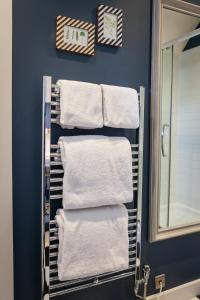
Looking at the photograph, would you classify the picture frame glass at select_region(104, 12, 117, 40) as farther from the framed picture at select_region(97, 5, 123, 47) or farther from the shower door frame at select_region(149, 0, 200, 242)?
the shower door frame at select_region(149, 0, 200, 242)

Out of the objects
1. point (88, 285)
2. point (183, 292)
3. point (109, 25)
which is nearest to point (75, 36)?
point (109, 25)

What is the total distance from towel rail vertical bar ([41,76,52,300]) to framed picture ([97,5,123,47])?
1.40 ft

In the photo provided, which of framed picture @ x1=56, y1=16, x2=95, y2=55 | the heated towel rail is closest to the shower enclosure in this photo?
the heated towel rail

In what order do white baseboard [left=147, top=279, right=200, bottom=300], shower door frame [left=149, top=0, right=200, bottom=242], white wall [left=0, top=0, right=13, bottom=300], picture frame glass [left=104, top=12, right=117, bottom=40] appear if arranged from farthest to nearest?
white baseboard [left=147, top=279, right=200, bottom=300] < shower door frame [left=149, top=0, right=200, bottom=242] < picture frame glass [left=104, top=12, right=117, bottom=40] < white wall [left=0, top=0, right=13, bottom=300]

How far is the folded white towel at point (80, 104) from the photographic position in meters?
1.23

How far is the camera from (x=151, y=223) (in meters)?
1.61

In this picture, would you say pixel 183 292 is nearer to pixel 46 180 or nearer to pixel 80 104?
pixel 46 180

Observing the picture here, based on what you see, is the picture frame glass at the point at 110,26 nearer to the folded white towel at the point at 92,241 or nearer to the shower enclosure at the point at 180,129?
the shower enclosure at the point at 180,129

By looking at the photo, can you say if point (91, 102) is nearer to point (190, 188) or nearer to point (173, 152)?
point (173, 152)

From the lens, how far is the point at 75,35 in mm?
1328

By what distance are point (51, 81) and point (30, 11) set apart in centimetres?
35

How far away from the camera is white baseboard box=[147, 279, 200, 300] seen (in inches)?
67.6

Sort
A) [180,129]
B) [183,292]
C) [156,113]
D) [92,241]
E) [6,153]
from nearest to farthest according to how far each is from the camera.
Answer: [6,153] → [92,241] → [156,113] → [183,292] → [180,129]

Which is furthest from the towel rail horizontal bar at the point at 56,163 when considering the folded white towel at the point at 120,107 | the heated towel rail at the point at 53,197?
the folded white towel at the point at 120,107
